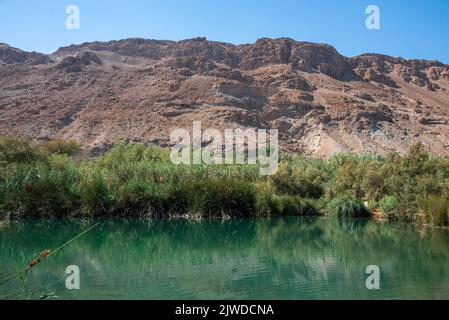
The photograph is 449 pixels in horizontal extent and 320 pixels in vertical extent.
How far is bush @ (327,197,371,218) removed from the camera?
22598mm

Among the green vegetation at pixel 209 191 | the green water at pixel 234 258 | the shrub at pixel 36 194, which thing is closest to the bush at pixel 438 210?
the green vegetation at pixel 209 191

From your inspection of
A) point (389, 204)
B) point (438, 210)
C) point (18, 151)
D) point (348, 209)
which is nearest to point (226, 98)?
point (18, 151)

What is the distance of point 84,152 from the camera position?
1938 inches

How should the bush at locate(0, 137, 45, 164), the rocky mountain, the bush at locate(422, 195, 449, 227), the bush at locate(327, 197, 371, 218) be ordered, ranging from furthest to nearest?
the rocky mountain → the bush at locate(0, 137, 45, 164) → the bush at locate(327, 197, 371, 218) → the bush at locate(422, 195, 449, 227)

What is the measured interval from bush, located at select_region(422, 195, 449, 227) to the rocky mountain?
110 ft

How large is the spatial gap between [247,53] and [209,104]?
31.6 metres

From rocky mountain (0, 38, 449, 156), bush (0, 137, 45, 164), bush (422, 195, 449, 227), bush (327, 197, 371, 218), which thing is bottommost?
bush (327, 197, 371, 218)

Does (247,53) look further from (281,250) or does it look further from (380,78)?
(281,250)

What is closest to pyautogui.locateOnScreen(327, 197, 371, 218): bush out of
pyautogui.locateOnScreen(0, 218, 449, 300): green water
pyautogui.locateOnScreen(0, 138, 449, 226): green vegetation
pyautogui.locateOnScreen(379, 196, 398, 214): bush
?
pyautogui.locateOnScreen(0, 138, 449, 226): green vegetation

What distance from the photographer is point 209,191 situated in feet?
72.4

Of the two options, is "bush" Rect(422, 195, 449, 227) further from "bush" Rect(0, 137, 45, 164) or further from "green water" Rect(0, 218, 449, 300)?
"bush" Rect(0, 137, 45, 164)

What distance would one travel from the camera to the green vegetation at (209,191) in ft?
67.1
